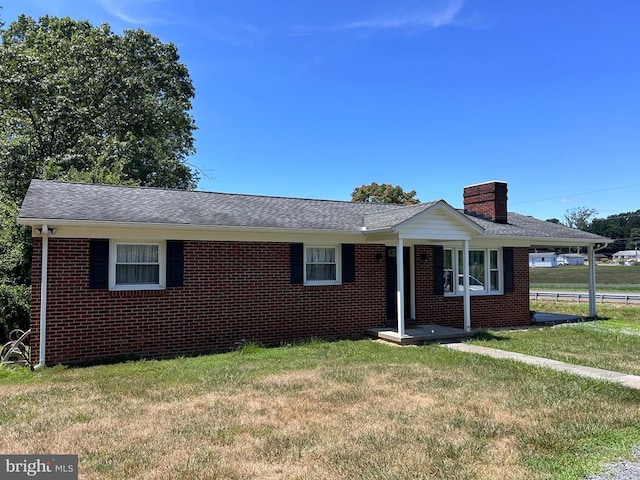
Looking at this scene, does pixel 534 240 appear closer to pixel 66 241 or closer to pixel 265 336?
pixel 265 336

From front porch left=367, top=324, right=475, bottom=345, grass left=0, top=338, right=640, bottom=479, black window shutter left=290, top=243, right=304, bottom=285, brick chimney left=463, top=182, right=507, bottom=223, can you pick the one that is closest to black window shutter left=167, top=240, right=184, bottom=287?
grass left=0, top=338, right=640, bottom=479

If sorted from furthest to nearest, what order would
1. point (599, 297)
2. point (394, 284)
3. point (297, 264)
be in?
point (599, 297), point (394, 284), point (297, 264)

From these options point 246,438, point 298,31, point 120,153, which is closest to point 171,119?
point 120,153

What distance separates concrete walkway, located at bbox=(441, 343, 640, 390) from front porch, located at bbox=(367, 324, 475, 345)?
482mm

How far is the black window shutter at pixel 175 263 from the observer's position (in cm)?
978

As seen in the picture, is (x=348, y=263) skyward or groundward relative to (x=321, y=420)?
skyward

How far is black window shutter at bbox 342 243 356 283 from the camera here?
38.4 feet

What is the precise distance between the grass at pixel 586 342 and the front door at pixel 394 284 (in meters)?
2.25

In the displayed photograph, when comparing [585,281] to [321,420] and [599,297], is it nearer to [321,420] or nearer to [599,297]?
[599,297]

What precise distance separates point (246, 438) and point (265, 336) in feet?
19.1

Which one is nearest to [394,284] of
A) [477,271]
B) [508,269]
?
[477,271]

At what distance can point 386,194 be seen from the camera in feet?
130

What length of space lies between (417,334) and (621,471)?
23.8ft

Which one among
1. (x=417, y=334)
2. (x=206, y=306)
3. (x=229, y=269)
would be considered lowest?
(x=417, y=334)
